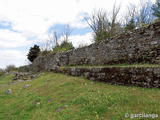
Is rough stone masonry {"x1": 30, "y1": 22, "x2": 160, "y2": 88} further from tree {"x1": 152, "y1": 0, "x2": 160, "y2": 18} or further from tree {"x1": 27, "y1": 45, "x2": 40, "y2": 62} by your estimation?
tree {"x1": 27, "y1": 45, "x2": 40, "y2": 62}

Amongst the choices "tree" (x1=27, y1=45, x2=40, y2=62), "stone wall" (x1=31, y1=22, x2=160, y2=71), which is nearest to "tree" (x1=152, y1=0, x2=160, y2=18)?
"stone wall" (x1=31, y1=22, x2=160, y2=71)

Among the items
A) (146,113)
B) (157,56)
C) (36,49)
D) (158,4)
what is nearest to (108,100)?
(146,113)

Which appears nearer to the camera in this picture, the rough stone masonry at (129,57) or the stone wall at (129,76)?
the stone wall at (129,76)

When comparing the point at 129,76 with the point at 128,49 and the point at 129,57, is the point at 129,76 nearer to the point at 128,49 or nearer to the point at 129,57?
the point at 129,57

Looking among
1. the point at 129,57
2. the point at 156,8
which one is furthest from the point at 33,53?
the point at 129,57

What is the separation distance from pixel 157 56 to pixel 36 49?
83.6 feet

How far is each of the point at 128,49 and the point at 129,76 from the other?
1.93 metres

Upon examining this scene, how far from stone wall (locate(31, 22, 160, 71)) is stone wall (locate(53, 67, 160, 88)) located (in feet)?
3.78

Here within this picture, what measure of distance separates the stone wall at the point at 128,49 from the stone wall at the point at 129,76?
3.78 feet

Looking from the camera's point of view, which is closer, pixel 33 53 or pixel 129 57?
pixel 129 57

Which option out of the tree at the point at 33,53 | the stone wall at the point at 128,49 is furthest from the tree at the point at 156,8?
the tree at the point at 33,53

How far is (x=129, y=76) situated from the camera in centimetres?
406

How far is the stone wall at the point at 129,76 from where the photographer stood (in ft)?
11.4

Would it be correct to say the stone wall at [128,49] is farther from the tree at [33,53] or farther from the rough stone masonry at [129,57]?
the tree at [33,53]
